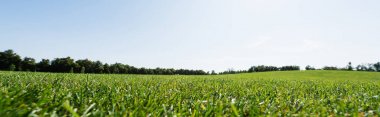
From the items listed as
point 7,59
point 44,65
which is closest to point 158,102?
point 44,65

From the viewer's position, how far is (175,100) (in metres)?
3.29

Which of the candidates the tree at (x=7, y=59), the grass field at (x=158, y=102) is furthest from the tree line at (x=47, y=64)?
the grass field at (x=158, y=102)

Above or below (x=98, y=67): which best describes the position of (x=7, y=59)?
above

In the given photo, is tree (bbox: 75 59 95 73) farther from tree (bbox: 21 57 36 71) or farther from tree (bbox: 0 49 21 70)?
tree (bbox: 0 49 21 70)

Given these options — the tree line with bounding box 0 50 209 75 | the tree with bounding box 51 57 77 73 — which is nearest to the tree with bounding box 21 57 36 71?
the tree line with bounding box 0 50 209 75

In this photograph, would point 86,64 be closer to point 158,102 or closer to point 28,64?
point 28,64

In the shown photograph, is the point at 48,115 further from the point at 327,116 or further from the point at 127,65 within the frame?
the point at 127,65

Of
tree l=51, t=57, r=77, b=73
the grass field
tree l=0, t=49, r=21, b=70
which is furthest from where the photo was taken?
tree l=51, t=57, r=77, b=73

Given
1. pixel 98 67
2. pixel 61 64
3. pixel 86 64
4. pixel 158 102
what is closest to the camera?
pixel 158 102

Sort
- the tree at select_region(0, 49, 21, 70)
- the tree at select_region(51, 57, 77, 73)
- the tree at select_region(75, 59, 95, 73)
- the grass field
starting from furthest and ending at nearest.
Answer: the tree at select_region(75, 59, 95, 73), the tree at select_region(51, 57, 77, 73), the tree at select_region(0, 49, 21, 70), the grass field

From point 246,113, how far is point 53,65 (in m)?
103

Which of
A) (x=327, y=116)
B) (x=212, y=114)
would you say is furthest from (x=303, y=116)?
(x=212, y=114)

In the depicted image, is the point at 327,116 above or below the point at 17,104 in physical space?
below

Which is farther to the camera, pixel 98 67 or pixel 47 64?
pixel 98 67
